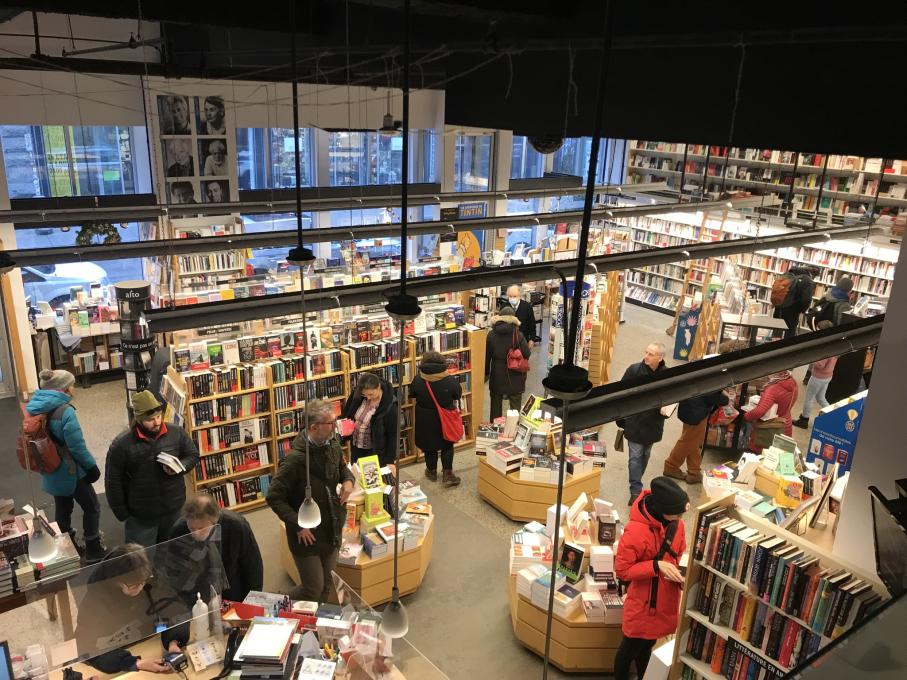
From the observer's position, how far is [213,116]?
35.4ft

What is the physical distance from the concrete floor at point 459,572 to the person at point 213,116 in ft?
14.7

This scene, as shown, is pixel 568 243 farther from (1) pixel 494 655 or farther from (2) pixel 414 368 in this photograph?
(1) pixel 494 655

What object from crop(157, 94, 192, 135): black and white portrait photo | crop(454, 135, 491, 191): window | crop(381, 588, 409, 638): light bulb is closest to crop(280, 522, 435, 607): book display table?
crop(381, 588, 409, 638): light bulb

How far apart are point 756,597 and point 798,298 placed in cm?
793

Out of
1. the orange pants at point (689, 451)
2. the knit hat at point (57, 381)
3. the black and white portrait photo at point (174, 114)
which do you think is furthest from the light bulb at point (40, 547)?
the black and white portrait photo at point (174, 114)

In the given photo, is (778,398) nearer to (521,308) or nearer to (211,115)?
(521,308)

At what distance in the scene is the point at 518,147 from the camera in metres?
17.8

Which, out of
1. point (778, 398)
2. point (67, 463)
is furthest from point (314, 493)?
point (778, 398)

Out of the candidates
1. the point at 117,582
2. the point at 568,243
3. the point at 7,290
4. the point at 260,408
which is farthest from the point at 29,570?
the point at 568,243

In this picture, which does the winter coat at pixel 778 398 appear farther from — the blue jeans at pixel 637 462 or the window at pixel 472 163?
the window at pixel 472 163

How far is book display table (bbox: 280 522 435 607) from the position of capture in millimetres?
5500

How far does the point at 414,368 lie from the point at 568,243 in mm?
5621

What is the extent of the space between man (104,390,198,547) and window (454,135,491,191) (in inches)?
400

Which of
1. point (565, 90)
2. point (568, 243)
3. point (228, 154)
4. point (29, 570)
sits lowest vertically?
point (29, 570)
